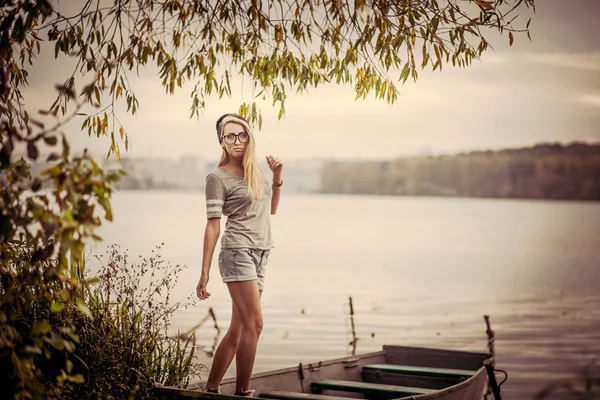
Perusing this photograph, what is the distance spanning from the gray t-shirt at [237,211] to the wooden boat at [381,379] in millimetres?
914

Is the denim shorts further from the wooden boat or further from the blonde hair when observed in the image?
the wooden boat

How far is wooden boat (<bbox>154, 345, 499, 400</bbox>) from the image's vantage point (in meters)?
6.21

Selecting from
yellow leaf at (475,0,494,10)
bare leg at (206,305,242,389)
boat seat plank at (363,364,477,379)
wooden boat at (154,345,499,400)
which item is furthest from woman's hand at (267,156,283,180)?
boat seat plank at (363,364,477,379)

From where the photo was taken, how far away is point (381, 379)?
7641 mm

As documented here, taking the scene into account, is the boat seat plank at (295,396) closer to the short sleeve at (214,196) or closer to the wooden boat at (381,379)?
the wooden boat at (381,379)

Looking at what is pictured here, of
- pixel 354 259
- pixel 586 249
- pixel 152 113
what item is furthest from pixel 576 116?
pixel 152 113

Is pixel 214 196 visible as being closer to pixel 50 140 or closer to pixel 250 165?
pixel 250 165

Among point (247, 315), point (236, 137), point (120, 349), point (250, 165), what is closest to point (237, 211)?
point (250, 165)

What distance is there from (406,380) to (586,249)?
41456 millimetres

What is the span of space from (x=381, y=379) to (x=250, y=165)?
114 inches

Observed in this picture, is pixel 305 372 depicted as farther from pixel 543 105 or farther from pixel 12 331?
pixel 543 105

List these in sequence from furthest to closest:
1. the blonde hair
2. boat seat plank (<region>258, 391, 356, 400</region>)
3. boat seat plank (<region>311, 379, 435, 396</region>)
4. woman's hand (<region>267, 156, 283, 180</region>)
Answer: boat seat plank (<region>311, 379, 435, 396</region>) → boat seat plank (<region>258, 391, 356, 400</region>) → woman's hand (<region>267, 156, 283, 180</region>) → the blonde hair

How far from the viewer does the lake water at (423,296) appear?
53.5 ft

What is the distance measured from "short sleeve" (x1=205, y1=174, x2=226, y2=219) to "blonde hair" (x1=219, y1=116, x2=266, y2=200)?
15 centimetres
